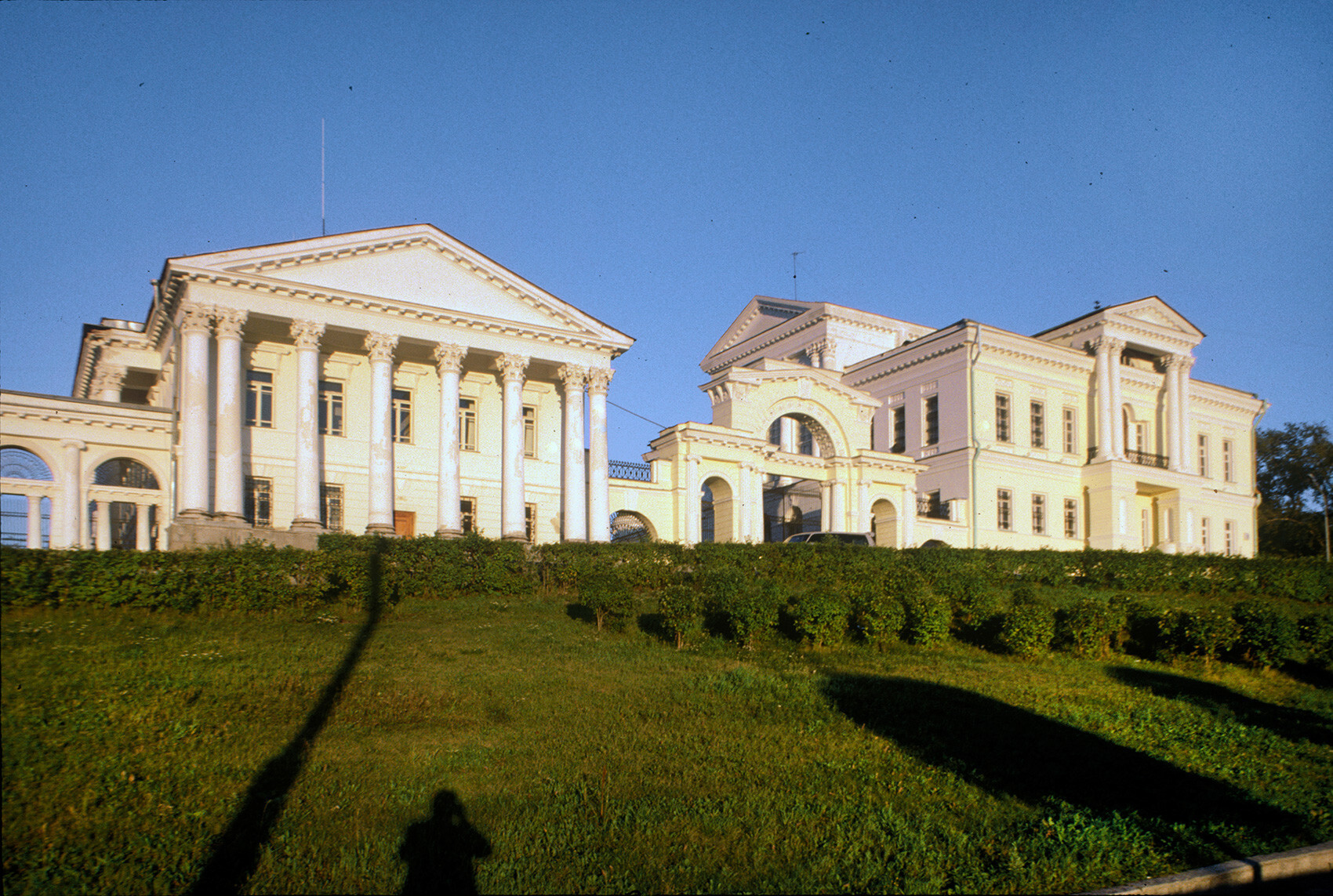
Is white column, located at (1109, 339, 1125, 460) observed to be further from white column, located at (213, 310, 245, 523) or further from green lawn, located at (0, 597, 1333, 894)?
white column, located at (213, 310, 245, 523)

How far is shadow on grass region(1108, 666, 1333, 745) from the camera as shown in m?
13.0

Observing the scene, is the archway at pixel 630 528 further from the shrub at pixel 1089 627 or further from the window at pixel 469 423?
the shrub at pixel 1089 627

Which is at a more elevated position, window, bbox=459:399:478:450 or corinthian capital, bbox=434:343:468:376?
corinthian capital, bbox=434:343:468:376

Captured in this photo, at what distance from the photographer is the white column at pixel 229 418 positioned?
83.2 ft

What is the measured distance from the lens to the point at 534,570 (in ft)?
75.3

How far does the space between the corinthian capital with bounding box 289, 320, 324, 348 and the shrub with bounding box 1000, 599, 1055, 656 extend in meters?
20.4

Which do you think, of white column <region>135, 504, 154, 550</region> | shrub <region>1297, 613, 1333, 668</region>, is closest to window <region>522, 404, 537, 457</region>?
white column <region>135, 504, 154, 550</region>

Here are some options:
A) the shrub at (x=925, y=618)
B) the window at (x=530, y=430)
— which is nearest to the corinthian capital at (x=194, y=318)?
the window at (x=530, y=430)

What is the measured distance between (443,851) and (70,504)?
23.4m

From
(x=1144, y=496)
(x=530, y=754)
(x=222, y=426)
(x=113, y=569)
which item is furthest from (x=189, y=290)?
(x=1144, y=496)

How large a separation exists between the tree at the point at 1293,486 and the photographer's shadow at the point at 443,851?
6517cm

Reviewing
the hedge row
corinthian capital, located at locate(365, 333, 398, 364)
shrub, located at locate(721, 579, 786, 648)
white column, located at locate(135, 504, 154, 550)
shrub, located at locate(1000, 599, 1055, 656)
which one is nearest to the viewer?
the hedge row

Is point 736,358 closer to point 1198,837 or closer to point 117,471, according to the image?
point 117,471

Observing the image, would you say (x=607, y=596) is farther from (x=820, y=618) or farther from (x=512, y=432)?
(x=512, y=432)
